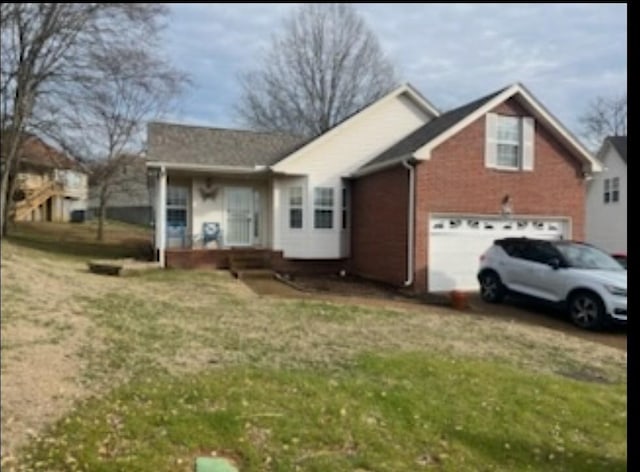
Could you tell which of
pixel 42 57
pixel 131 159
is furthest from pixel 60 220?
pixel 42 57

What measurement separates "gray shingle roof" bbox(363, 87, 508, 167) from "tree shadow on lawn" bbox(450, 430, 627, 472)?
1264 cm

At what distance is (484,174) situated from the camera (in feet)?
61.7

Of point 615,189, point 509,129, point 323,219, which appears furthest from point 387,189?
point 615,189

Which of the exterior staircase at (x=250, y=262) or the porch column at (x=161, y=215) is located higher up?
the porch column at (x=161, y=215)

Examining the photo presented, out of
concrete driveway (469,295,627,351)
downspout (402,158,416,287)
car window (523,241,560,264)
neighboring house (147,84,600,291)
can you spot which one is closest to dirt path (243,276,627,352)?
concrete driveway (469,295,627,351)

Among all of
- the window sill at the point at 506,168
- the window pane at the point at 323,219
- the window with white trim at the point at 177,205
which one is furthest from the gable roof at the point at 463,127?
the window with white trim at the point at 177,205

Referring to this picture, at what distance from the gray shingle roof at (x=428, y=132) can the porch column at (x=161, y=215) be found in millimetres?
6540

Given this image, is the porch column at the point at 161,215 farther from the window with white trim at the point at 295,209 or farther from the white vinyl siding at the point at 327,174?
the window with white trim at the point at 295,209

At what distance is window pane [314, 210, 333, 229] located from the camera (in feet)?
70.8

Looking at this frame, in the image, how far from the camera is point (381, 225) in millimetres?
19641

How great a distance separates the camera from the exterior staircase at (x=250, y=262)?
2048 cm

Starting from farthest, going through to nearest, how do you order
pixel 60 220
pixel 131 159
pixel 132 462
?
pixel 60 220 < pixel 131 159 < pixel 132 462
